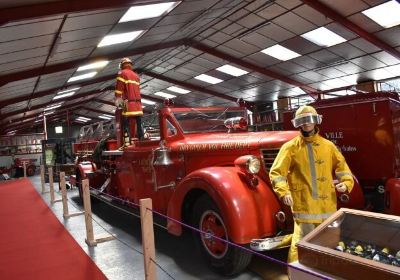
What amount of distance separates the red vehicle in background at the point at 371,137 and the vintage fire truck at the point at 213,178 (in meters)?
0.44

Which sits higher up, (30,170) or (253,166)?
(253,166)

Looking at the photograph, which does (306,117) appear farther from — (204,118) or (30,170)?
(30,170)

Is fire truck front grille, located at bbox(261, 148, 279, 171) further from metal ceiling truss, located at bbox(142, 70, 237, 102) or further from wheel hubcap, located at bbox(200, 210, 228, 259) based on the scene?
metal ceiling truss, located at bbox(142, 70, 237, 102)

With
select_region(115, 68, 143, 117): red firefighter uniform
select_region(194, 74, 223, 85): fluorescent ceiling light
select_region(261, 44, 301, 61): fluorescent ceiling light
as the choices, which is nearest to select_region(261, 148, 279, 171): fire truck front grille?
select_region(115, 68, 143, 117): red firefighter uniform

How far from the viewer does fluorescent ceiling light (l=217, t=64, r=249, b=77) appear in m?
15.0

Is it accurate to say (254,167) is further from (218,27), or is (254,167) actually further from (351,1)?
(218,27)

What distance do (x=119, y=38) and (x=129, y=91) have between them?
16.5ft

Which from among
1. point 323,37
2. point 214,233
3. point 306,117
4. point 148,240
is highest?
point 323,37

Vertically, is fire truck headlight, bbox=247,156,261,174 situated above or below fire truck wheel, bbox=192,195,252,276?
above

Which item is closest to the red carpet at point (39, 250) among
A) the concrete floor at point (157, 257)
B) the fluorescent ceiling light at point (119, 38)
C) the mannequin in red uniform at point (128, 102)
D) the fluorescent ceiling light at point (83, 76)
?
the concrete floor at point (157, 257)

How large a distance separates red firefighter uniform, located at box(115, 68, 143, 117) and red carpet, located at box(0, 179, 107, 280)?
212 centimetres

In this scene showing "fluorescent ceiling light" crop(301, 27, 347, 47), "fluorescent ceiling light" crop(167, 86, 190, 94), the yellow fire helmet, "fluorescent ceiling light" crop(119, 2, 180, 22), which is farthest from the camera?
"fluorescent ceiling light" crop(167, 86, 190, 94)

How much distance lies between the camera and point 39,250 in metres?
4.79

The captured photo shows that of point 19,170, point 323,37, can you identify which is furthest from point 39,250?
point 19,170
